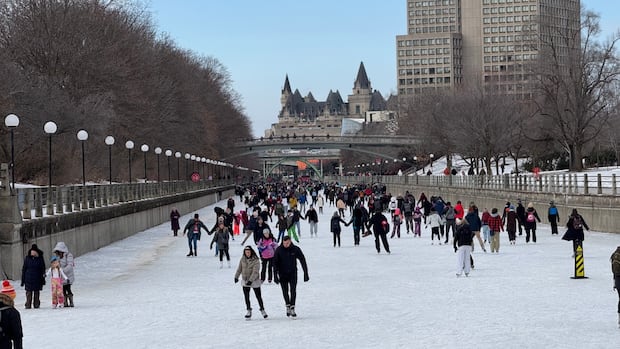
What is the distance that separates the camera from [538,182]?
5372 centimetres

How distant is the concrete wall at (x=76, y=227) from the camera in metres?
27.0

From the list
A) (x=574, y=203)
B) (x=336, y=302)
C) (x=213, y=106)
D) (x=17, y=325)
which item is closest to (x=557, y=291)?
(x=336, y=302)

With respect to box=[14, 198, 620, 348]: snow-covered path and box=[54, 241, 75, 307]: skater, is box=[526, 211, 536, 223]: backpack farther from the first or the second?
box=[54, 241, 75, 307]: skater

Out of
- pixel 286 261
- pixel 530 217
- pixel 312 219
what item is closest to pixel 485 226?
pixel 530 217

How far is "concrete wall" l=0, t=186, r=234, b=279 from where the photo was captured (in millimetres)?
27047

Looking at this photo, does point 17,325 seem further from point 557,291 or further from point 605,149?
point 605,149

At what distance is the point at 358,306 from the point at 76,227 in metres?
17.2

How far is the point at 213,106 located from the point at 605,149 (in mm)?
41880

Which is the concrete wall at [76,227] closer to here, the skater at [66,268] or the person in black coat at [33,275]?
the person in black coat at [33,275]

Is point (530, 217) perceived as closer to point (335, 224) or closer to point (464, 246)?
point (335, 224)

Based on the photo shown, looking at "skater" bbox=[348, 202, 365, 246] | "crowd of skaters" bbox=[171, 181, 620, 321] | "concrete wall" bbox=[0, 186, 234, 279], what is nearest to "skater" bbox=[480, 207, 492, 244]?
"crowd of skaters" bbox=[171, 181, 620, 321]

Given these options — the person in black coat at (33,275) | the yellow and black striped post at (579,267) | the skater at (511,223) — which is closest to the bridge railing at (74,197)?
the person in black coat at (33,275)

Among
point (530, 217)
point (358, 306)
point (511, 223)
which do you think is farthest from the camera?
point (530, 217)

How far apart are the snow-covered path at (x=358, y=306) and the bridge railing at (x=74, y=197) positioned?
162 centimetres
